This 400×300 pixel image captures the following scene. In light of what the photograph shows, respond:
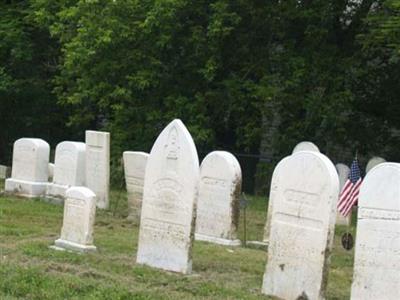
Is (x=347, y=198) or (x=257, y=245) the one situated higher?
(x=347, y=198)

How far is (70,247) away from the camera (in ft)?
31.3

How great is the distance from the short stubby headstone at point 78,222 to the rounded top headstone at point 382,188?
3.69 meters

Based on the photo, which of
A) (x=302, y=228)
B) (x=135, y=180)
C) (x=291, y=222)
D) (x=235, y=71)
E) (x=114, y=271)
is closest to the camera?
(x=302, y=228)

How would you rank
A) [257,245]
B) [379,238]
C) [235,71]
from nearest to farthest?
1. [379,238]
2. [257,245]
3. [235,71]

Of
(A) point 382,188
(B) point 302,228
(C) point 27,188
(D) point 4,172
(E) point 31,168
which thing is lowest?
(D) point 4,172

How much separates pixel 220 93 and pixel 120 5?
344 centimetres

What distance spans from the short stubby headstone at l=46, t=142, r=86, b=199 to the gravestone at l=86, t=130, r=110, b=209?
0.16 metres

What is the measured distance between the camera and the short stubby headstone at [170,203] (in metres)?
8.59

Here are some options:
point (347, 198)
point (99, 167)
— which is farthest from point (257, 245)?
point (99, 167)

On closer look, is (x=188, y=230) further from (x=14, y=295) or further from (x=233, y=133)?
(x=233, y=133)

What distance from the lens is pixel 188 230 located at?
28.1ft

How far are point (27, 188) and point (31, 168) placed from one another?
0.40m

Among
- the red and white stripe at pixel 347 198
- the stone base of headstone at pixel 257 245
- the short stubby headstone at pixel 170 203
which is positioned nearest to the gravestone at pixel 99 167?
the stone base of headstone at pixel 257 245

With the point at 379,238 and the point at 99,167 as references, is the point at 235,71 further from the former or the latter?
the point at 379,238
